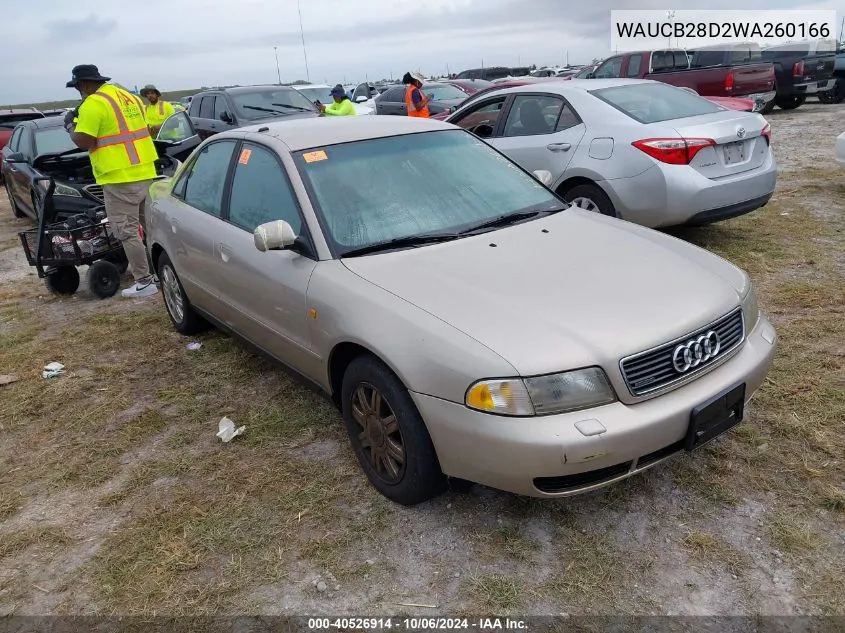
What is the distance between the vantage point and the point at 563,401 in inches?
93.6

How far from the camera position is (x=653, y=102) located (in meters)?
Answer: 6.00

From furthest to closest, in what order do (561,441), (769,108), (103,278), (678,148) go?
(769,108) < (103,278) < (678,148) < (561,441)

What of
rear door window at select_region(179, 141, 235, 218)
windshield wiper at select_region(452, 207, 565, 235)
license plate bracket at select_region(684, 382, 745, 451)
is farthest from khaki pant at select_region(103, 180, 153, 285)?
license plate bracket at select_region(684, 382, 745, 451)

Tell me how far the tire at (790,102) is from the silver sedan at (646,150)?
472 inches

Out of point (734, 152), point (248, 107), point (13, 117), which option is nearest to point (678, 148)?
point (734, 152)

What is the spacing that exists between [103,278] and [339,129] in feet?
12.1

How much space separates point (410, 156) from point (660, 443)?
205 cm

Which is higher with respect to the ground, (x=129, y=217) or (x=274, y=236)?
(x=274, y=236)

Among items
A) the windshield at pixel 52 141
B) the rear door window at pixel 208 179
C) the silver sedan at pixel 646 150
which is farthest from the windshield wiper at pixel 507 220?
the windshield at pixel 52 141

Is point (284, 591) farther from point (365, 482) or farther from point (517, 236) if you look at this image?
point (517, 236)

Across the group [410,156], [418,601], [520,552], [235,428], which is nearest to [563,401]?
[520,552]

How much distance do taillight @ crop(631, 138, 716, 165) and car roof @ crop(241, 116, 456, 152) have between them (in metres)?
2.13

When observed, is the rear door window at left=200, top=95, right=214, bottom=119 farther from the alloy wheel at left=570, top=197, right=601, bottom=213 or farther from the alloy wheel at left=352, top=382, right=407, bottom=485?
the alloy wheel at left=352, top=382, right=407, bottom=485

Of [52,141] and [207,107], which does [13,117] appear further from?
[52,141]
